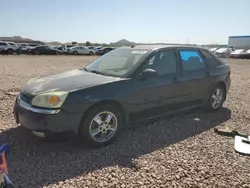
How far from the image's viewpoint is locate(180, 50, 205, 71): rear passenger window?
16.9 ft

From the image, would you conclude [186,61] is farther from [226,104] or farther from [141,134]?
[226,104]

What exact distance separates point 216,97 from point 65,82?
11.9ft

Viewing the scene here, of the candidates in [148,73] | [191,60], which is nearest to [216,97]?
[191,60]

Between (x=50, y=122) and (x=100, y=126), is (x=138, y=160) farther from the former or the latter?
(x=50, y=122)

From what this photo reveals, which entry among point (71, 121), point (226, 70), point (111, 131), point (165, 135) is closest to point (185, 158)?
point (165, 135)

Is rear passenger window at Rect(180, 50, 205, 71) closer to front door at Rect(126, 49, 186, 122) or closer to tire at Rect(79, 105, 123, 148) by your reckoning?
front door at Rect(126, 49, 186, 122)

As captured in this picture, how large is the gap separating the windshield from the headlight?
108 cm

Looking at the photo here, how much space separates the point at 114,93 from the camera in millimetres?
3920

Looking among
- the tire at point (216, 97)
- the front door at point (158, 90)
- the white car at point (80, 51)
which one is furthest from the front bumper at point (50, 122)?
the white car at point (80, 51)

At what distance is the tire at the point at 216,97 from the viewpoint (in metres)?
5.76

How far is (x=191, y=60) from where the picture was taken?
534 centimetres

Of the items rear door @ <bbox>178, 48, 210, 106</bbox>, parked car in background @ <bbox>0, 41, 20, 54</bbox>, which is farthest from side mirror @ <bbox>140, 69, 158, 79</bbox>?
parked car in background @ <bbox>0, 41, 20, 54</bbox>

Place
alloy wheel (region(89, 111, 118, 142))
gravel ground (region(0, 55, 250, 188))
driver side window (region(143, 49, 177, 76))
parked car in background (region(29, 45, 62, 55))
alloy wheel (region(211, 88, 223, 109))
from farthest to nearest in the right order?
parked car in background (region(29, 45, 62, 55)) → alloy wheel (region(211, 88, 223, 109)) → driver side window (region(143, 49, 177, 76)) → alloy wheel (region(89, 111, 118, 142)) → gravel ground (region(0, 55, 250, 188))

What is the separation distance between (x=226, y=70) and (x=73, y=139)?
13.2ft
